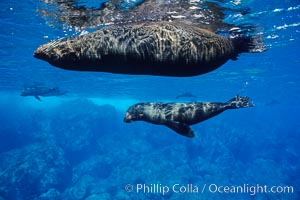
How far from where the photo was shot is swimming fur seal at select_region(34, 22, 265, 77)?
12.1 ft

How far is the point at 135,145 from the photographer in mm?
36438

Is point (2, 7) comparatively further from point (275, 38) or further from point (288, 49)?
point (288, 49)

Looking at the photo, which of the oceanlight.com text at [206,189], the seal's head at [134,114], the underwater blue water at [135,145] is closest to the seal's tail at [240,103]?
the seal's head at [134,114]

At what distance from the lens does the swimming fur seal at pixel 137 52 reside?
3697 millimetres

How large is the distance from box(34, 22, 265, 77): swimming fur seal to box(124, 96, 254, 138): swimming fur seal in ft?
10.4

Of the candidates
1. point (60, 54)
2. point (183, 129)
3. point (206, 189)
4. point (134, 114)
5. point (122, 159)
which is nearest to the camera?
point (60, 54)

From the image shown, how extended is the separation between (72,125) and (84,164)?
32.2 ft

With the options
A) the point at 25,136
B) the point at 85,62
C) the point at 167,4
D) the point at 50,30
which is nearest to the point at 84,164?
the point at 25,136

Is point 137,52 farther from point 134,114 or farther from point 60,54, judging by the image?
point 134,114

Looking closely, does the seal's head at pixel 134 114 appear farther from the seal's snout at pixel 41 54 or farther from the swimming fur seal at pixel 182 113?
the seal's snout at pixel 41 54

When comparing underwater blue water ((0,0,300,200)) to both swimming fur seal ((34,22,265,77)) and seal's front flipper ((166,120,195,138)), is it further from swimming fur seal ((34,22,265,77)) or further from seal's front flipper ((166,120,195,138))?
swimming fur seal ((34,22,265,77))

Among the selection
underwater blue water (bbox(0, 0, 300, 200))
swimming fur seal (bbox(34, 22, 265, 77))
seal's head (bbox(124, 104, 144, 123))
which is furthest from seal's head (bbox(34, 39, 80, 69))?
underwater blue water (bbox(0, 0, 300, 200))

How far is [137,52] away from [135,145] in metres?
33.6

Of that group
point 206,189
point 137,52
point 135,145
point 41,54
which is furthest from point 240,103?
point 135,145
